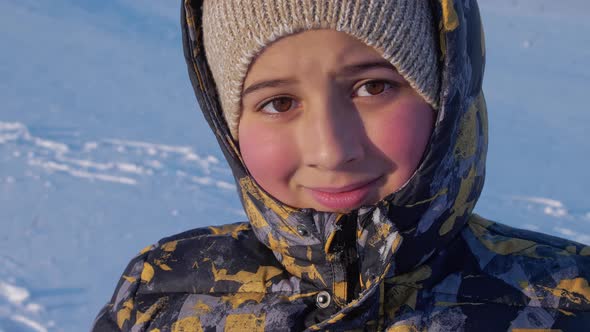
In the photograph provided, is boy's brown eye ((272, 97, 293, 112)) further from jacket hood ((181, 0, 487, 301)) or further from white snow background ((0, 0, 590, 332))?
white snow background ((0, 0, 590, 332))

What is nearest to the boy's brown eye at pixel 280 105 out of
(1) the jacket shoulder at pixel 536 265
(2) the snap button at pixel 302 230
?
(2) the snap button at pixel 302 230

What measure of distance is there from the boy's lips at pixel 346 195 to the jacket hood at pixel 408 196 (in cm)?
2

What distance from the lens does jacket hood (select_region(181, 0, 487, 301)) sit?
4.21 ft

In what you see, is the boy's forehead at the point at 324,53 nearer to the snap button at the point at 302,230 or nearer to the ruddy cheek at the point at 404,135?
the ruddy cheek at the point at 404,135

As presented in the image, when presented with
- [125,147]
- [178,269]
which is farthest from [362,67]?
[125,147]

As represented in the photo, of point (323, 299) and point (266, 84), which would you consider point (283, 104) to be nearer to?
point (266, 84)

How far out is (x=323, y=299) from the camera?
1390mm

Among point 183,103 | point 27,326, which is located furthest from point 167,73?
point 27,326

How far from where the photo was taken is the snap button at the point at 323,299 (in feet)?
4.54

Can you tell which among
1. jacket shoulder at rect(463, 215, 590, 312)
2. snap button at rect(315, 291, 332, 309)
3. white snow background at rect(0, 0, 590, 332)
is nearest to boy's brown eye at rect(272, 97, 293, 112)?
snap button at rect(315, 291, 332, 309)

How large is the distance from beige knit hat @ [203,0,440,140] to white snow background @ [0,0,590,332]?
6.17ft

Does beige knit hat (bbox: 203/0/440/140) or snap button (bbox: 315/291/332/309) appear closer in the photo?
beige knit hat (bbox: 203/0/440/140)

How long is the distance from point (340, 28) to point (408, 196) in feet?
1.15

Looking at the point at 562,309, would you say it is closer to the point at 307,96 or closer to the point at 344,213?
the point at 344,213
